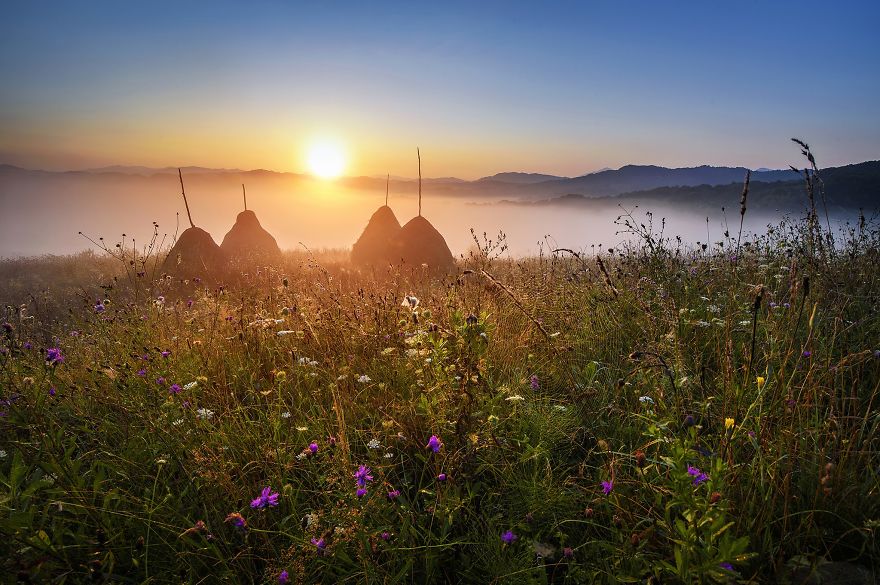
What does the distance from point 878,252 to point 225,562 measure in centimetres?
800

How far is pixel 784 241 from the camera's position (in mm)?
6344

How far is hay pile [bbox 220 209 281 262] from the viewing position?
17.1 m

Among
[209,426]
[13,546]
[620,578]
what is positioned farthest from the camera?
[209,426]

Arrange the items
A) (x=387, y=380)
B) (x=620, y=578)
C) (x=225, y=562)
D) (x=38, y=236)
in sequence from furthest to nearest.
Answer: (x=38, y=236), (x=387, y=380), (x=225, y=562), (x=620, y=578)

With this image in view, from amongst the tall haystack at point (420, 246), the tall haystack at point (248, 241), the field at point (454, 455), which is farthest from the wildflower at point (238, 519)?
the tall haystack at point (248, 241)

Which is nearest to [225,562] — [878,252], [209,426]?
[209,426]

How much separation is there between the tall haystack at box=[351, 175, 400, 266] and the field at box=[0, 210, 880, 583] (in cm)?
A: 1141

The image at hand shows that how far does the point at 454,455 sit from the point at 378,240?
575 inches

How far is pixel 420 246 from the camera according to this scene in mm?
15797

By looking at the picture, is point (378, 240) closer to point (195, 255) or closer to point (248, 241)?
point (248, 241)

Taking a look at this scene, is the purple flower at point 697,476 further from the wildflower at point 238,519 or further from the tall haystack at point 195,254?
the tall haystack at point 195,254

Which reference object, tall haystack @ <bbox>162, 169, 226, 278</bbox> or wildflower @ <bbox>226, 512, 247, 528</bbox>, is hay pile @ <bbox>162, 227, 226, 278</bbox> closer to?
tall haystack @ <bbox>162, 169, 226, 278</bbox>

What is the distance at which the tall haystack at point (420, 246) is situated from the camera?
15703 mm

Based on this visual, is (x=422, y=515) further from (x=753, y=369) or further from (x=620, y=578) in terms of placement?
(x=753, y=369)
